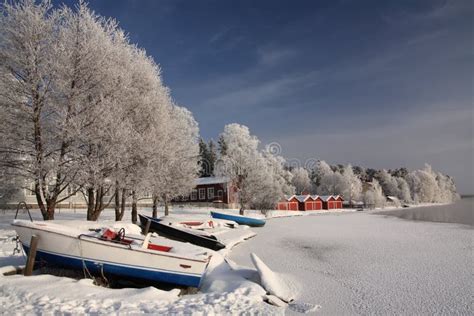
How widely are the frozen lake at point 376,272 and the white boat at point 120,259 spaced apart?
341cm

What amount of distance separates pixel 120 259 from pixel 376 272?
29.8 feet

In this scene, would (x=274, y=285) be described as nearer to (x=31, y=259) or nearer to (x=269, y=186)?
(x=31, y=259)

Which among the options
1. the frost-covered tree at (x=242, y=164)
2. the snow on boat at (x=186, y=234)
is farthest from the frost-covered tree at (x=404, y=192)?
the snow on boat at (x=186, y=234)

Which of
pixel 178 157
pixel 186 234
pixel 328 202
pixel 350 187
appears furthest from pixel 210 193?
pixel 350 187

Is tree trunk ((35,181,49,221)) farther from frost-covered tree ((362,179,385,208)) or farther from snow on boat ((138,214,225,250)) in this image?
frost-covered tree ((362,179,385,208))

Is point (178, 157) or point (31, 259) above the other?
point (178, 157)

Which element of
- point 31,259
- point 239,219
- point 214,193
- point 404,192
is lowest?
point 239,219

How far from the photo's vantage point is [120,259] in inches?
403

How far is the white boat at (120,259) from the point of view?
33.5 feet

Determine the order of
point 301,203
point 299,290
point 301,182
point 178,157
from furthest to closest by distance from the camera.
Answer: point 301,182, point 301,203, point 178,157, point 299,290

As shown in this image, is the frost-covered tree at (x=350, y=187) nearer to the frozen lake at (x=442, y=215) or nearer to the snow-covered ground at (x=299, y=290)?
the frozen lake at (x=442, y=215)

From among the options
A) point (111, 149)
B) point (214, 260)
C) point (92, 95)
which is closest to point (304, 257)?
point (214, 260)

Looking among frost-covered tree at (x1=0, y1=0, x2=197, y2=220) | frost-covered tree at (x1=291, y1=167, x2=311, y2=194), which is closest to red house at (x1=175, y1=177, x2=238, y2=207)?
frost-covered tree at (x1=0, y1=0, x2=197, y2=220)

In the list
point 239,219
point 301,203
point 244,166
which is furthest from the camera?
point 301,203
